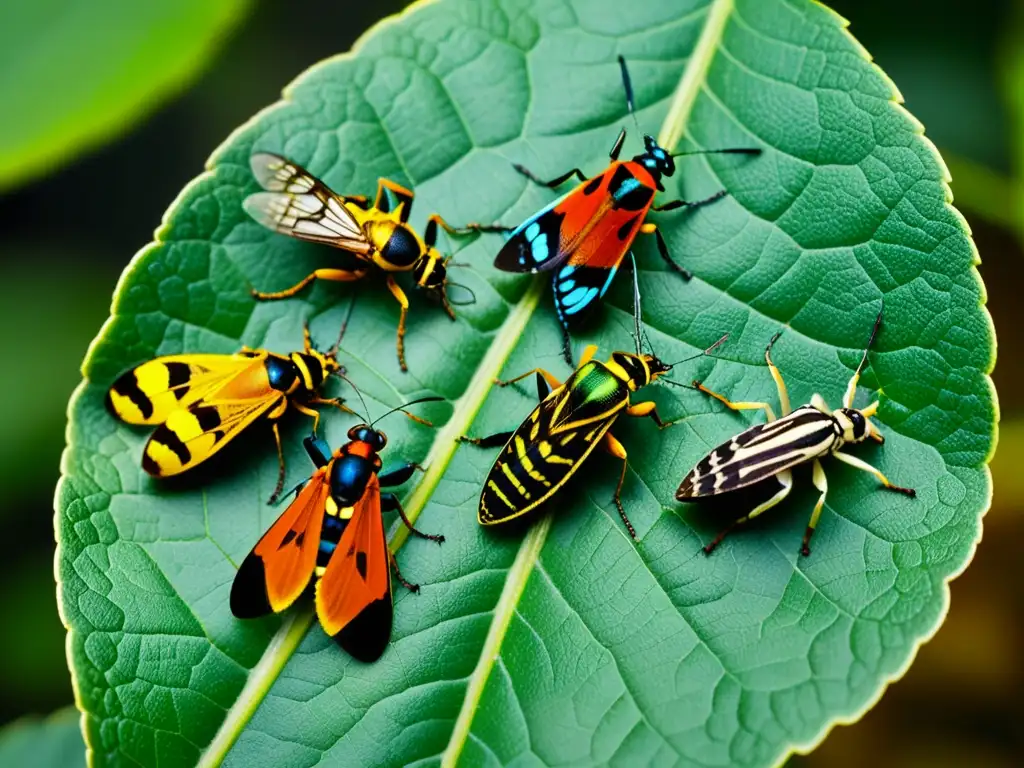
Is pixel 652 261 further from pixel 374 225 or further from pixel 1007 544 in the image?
pixel 1007 544

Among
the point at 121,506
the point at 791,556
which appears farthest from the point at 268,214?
the point at 791,556

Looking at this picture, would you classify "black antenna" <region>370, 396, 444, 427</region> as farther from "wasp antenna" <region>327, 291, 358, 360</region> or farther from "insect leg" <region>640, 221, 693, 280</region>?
"insect leg" <region>640, 221, 693, 280</region>

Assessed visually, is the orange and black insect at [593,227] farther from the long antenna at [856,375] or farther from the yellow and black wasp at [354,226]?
the long antenna at [856,375]

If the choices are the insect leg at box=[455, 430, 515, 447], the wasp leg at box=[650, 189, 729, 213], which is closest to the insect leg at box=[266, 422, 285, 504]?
the insect leg at box=[455, 430, 515, 447]

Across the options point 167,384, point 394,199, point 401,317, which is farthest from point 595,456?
point 167,384

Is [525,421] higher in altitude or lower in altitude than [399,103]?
lower
